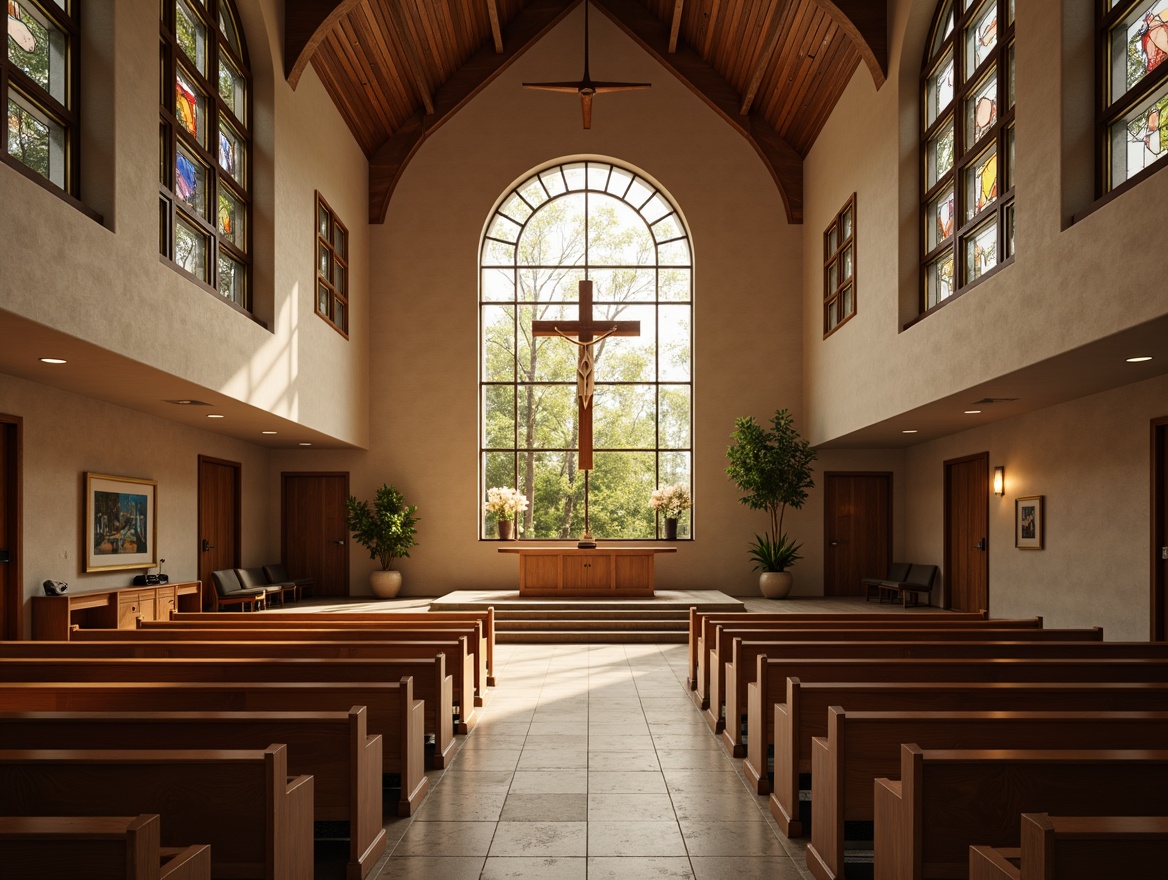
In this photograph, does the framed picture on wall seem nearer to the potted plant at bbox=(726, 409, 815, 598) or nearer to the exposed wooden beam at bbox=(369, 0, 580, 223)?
the potted plant at bbox=(726, 409, 815, 598)

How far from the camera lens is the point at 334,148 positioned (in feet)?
41.2

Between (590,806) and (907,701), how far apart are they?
4.86ft

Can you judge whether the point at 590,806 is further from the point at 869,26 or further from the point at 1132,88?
the point at 869,26

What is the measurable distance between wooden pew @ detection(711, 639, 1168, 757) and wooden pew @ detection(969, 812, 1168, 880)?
317 cm

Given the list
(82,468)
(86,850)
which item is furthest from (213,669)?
(82,468)

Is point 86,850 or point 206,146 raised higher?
point 206,146

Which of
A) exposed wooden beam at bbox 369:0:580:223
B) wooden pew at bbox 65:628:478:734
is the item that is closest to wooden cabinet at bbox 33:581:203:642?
wooden pew at bbox 65:628:478:734

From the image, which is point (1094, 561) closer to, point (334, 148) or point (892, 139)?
point (892, 139)

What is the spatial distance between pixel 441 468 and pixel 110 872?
40.8ft

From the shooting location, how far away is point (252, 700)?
4051mm

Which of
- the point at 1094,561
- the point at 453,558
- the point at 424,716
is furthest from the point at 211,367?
the point at 1094,561

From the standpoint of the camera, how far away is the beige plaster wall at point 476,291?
1440 cm

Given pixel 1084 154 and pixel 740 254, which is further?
pixel 740 254

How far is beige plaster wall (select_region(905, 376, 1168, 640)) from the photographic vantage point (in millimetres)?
7863
